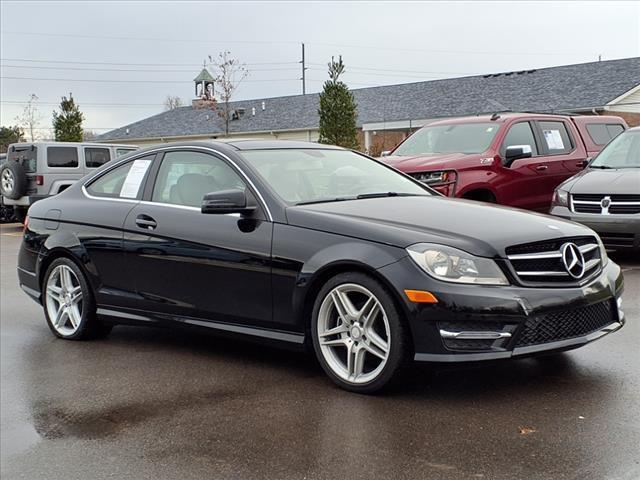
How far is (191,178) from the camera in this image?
17.5ft

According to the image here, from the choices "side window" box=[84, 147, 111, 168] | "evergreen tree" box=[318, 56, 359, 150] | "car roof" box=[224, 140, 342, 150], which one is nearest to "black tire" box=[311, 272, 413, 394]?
"car roof" box=[224, 140, 342, 150]

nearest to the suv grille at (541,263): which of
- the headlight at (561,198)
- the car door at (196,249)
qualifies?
the car door at (196,249)

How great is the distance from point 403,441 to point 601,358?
6.15 ft

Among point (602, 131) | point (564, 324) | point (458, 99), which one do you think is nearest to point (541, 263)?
point (564, 324)

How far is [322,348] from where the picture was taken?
4.40 metres

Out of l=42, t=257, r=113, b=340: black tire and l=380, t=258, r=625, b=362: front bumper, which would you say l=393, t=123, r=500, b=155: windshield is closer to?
l=42, t=257, r=113, b=340: black tire

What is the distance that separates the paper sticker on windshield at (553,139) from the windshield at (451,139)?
0.99m

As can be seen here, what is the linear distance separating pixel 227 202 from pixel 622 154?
6.56m

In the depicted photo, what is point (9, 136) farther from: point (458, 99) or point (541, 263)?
point (541, 263)

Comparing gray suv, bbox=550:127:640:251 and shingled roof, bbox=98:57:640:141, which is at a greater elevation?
shingled roof, bbox=98:57:640:141

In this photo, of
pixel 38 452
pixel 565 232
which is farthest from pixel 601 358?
pixel 38 452

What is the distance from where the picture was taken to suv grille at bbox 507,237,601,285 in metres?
4.07

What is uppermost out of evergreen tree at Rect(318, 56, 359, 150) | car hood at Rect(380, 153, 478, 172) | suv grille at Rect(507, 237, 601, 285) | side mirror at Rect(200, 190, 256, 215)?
evergreen tree at Rect(318, 56, 359, 150)

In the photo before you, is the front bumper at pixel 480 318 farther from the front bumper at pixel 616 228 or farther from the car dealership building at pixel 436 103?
the car dealership building at pixel 436 103
